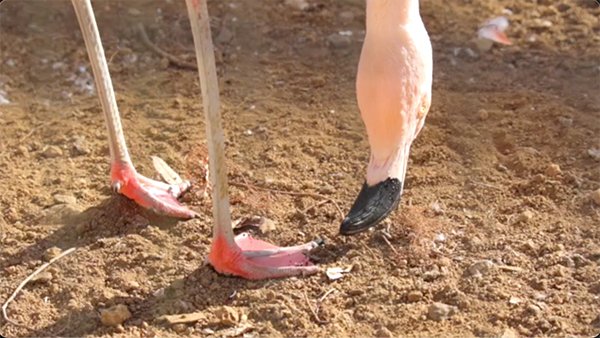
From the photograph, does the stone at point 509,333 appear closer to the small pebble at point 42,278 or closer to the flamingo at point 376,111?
the flamingo at point 376,111

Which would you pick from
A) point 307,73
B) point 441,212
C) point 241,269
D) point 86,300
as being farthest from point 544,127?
point 86,300

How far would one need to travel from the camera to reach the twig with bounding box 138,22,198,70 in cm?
479

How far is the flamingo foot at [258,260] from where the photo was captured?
341 cm

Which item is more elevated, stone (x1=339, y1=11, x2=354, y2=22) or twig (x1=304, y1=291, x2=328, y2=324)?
stone (x1=339, y1=11, x2=354, y2=22)

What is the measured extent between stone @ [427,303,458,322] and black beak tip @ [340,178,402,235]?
31 centimetres

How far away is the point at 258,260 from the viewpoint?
345 cm

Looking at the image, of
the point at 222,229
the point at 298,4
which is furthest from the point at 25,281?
the point at 298,4

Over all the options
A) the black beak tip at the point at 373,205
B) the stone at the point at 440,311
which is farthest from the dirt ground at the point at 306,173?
the black beak tip at the point at 373,205

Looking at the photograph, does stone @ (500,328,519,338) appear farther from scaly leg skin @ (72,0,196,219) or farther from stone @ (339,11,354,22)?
stone @ (339,11,354,22)

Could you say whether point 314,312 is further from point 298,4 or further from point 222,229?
point 298,4

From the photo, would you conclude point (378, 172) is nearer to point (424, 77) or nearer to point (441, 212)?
point (424, 77)

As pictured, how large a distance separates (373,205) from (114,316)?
0.84 meters

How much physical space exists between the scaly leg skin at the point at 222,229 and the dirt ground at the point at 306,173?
0.18 feet

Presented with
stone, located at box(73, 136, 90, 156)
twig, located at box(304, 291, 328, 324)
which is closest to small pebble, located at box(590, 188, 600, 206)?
twig, located at box(304, 291, 328, 324)
